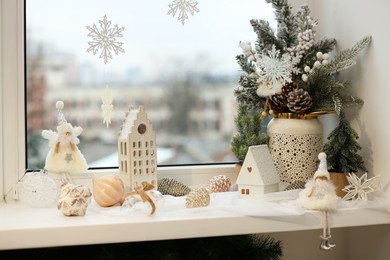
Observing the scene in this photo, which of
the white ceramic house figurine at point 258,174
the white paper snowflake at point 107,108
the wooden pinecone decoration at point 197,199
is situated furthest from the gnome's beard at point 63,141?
the white ceramic house figurine at point 258,174

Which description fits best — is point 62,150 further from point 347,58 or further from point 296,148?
point 347,58

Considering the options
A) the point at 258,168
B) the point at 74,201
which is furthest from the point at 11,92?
the point at 258,168

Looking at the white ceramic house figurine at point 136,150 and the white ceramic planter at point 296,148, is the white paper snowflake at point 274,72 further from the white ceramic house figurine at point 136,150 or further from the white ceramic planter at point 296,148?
the white ceramic house figurine at point 136,150

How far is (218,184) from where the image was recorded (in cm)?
163

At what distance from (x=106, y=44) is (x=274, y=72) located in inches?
18.9

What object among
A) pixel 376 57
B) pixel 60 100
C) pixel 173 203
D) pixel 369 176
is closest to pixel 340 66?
pixel 376 57

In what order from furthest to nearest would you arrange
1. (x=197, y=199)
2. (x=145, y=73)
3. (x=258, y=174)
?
(x=145, y=73) < (x=258, y=174) < (x=197, y=199)

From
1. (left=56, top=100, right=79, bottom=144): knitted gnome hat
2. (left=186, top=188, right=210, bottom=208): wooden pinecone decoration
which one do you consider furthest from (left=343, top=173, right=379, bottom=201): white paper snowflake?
(left=56, top=100, right=79, bottom=144): knitted gnome hat

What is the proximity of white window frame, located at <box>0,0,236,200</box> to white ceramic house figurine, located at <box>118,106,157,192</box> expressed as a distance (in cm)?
31

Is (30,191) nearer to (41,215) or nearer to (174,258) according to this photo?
(41,215)

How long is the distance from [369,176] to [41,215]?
92 cm

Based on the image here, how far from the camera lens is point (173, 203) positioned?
1.47 m

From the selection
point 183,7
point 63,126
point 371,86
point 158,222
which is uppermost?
point 183,7

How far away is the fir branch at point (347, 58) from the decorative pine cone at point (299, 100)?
0.32 feet
